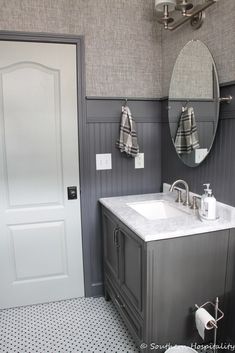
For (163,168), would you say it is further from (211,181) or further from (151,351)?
(151,351)

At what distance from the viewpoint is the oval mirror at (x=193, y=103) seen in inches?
68.8

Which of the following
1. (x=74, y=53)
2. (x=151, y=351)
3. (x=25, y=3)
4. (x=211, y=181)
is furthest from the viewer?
(x=74, y=53)

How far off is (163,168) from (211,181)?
665mm

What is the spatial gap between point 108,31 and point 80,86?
47 cm

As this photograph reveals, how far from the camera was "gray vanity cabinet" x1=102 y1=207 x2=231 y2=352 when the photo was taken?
1.51 metres

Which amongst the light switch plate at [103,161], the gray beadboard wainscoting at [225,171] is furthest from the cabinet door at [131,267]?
the light switch plate at [103,161]

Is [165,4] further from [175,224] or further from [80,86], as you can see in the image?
[175,224]

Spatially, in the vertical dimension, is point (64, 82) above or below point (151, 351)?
above

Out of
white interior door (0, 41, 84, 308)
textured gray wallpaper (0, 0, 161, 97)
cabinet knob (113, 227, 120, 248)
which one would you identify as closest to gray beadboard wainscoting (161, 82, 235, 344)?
cabinet knob (113, 227, 120, 248)

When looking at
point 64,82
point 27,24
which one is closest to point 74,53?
point 64,82

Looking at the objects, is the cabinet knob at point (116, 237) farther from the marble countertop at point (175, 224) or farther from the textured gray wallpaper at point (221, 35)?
the textured gray wallpaper at point (221, 35)

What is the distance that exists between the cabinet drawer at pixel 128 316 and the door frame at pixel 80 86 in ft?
1.06

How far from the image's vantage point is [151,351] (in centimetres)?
158

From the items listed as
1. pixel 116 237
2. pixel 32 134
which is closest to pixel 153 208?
pixel 116 237
